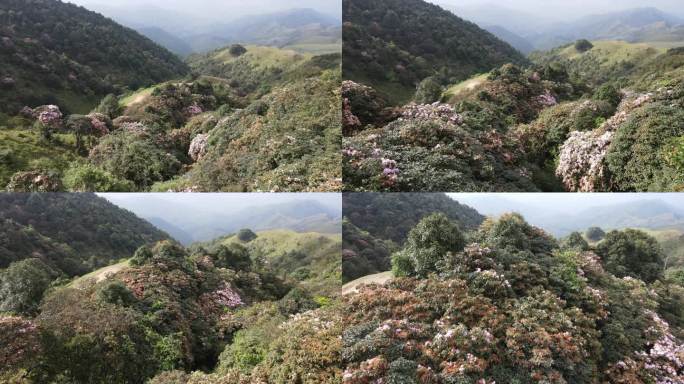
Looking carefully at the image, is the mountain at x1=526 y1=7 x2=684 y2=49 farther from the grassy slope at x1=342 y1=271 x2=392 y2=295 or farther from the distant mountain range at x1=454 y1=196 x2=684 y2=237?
the grassy slope at x1=342 y1=271 x2=392 y2=295

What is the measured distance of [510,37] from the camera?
19.3 m

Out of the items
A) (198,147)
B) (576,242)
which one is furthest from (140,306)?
(576,242)

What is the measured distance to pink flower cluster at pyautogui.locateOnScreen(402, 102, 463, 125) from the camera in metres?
11.8

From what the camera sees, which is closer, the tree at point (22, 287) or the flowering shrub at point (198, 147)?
the tree at point (22, 287)

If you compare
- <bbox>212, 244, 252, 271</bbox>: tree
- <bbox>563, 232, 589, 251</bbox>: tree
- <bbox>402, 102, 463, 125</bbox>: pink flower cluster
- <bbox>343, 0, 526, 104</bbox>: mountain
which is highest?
<bbox>343, 0, 526, 104</bbox>: mountain

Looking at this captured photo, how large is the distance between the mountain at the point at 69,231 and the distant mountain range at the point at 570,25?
37.9 ft

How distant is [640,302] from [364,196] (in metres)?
6.18

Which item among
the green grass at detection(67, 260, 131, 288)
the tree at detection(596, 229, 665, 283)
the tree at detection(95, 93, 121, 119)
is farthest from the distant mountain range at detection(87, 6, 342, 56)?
the tree at detection(596, 229, 665, 283)

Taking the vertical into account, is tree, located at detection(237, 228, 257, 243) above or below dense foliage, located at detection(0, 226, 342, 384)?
below

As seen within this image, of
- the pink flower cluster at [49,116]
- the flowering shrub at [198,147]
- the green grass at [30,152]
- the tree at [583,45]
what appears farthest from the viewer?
the tree at [583,45]

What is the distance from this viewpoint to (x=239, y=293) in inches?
545

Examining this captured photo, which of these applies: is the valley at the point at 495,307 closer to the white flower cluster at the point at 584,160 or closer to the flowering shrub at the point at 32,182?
the white flower cluster at the point at 584,160

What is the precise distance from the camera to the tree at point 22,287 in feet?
31.0

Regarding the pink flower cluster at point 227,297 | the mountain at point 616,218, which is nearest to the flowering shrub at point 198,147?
the pink flower cluster at point 227,297
